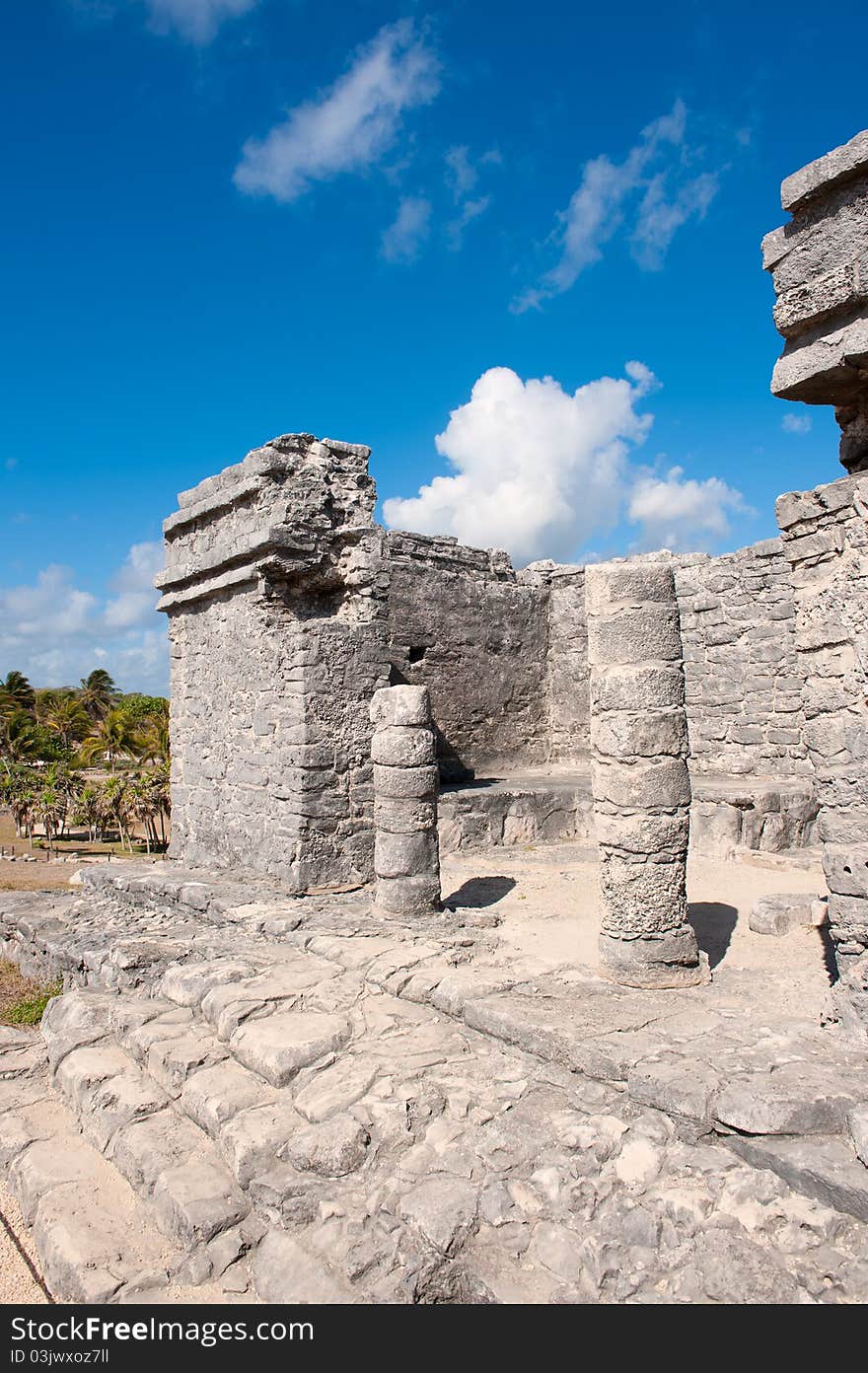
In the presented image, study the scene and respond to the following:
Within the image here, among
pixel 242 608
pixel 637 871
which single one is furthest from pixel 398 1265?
pixel 242 608

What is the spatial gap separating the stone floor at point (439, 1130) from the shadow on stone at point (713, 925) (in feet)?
0.48

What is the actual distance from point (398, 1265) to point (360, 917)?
390 cm

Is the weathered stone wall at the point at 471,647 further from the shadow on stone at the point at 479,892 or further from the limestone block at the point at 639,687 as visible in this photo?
the limestone block at the point at 639,687

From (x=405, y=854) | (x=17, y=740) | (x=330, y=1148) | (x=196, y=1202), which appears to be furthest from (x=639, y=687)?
(x=17, y=740)

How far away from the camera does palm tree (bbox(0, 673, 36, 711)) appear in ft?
174

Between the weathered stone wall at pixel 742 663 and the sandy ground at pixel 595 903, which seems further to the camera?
the weathered stone wall at pixel 742 663

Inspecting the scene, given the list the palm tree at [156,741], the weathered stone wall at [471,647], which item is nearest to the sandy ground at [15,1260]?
the weathered stone wall at [471,647]

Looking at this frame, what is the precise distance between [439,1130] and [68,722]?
48.0 metres

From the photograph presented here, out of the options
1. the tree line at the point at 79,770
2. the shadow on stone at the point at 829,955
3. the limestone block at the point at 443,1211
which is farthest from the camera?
the tree line at the point at 79,770

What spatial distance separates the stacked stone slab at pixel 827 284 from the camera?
155 inches

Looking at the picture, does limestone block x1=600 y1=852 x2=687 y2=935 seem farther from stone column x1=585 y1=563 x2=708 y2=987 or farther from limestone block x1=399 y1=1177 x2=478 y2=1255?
limestone block x1=399 y1=1177 x2=478 y2=1255

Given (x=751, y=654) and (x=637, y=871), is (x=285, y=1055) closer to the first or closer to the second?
(x=637, y=871)

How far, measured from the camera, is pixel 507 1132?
3.91 metres

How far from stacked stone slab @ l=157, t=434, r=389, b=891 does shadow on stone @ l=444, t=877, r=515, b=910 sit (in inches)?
36.5
